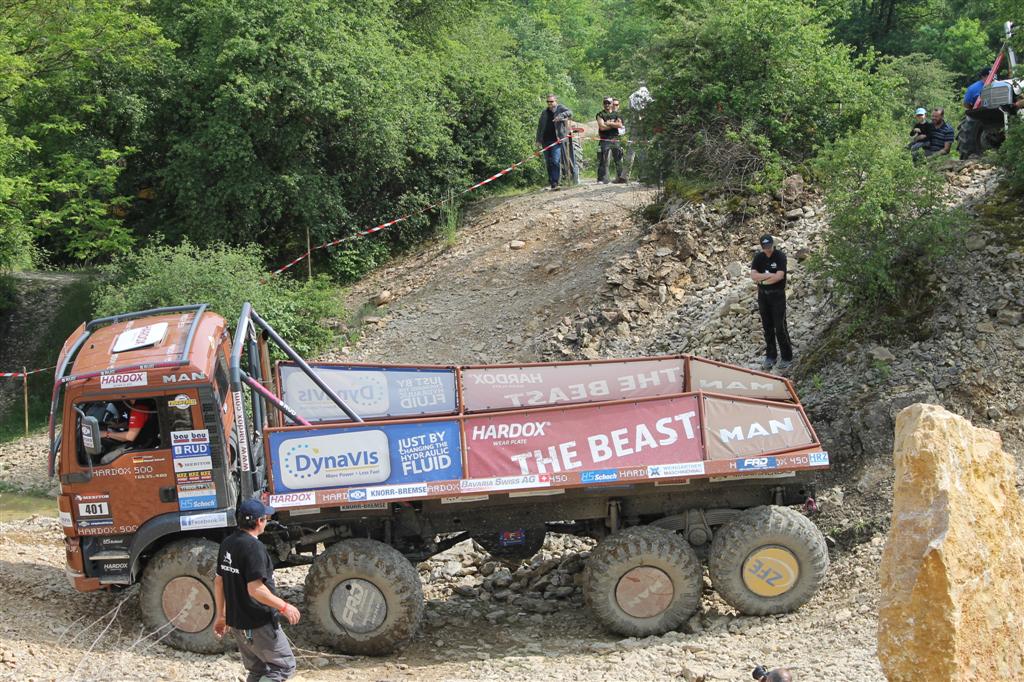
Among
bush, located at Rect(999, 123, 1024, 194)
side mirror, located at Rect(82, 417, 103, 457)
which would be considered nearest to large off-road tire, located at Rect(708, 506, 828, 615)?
side mirror, located at Rect(82, 417, 103, 457)

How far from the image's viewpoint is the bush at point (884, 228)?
12719 mm

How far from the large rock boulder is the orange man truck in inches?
139

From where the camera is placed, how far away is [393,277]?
21.1 metres

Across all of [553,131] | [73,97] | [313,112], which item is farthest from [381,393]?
[73,97]

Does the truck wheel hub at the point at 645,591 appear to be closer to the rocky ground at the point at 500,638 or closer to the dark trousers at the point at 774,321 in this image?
the rocky ground at the point at 500,638

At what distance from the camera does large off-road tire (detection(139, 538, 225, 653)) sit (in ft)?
30.8

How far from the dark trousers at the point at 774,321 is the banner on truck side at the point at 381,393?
4739 millimetres

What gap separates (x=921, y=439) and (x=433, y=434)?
4577 mm

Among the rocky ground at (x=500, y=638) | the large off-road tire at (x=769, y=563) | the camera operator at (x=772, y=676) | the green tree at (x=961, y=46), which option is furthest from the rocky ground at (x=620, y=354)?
the green tree at (x=961, y=46)

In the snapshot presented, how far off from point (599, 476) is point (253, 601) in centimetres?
344

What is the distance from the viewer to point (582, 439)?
9.48 m

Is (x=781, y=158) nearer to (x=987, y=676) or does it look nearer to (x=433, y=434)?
(x=433, y=434)

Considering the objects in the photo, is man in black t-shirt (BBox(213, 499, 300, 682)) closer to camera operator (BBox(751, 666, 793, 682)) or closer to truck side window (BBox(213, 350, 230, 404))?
truck side window (BBox(213, 350, 230, 404))

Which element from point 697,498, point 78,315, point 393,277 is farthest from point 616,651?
point 78,315
